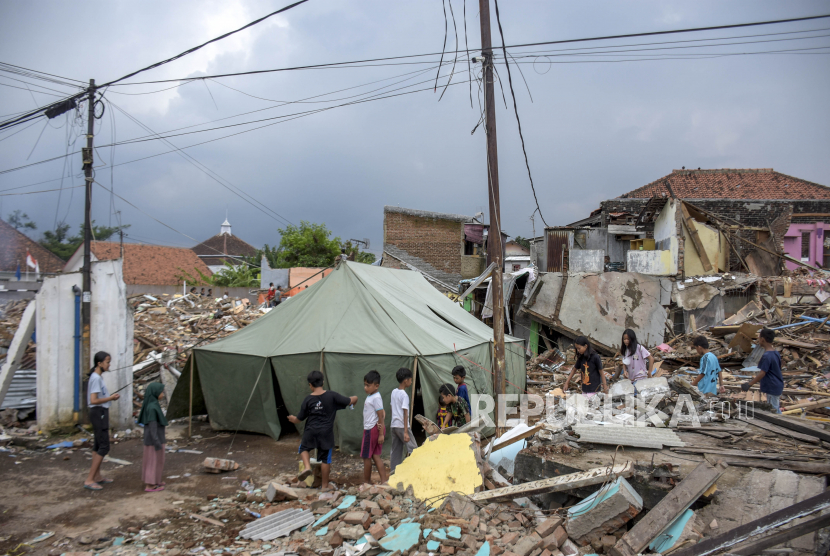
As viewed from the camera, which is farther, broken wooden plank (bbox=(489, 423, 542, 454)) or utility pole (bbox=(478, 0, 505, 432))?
utility pole (bbox=(478, 0, 505, 432))

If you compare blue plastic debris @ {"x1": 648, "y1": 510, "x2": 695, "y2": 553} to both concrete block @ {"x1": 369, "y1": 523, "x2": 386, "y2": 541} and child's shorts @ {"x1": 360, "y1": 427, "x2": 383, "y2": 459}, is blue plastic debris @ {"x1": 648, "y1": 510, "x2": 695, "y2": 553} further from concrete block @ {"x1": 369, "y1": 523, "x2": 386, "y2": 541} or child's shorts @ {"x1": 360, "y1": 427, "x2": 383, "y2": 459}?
child's shorts @ {"x1": 360, "y1": 427, "x2": 383, "y2": 459}

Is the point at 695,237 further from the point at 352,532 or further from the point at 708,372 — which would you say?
the point at 352,532

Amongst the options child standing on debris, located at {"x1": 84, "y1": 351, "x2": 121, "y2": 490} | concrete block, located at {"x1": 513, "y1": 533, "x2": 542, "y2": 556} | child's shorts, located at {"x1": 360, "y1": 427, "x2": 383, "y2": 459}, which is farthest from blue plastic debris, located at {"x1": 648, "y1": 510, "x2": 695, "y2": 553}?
child standing on debris, located at {"x1": 84, "y1": 351, "x2": 121, "y2": 490}

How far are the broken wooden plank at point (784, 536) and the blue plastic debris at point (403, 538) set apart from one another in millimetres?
2092

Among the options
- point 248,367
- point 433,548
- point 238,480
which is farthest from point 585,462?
point 248,367

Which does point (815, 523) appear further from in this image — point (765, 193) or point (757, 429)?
point (765, 193)

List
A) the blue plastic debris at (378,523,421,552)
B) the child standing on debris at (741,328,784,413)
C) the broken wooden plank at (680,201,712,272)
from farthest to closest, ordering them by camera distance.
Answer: the broken wooden plank at (680,201,712,272) → the child standing on debris at (741,328,784,413) → the blue plastic debris at (378,523,421,552)

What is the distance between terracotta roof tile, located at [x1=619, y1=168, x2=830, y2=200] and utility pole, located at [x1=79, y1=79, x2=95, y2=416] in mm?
23661

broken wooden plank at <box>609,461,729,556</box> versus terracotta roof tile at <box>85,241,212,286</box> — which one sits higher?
terracotta roof tile at <box>85,241,212,286</box>

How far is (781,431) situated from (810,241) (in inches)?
894

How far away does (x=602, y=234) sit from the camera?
62.3 feet

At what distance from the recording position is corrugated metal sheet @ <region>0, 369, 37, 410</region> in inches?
319

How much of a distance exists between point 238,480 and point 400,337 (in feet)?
9.29

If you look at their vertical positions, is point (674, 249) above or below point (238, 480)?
above
